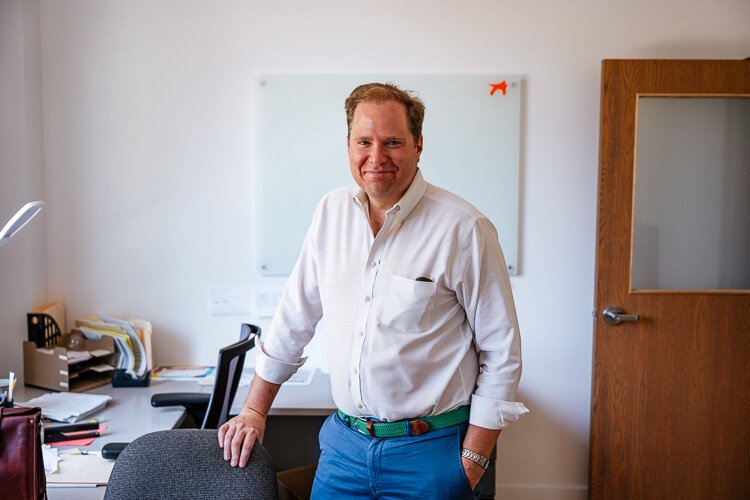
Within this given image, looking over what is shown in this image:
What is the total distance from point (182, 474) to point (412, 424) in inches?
20.6

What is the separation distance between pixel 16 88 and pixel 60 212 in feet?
1.79

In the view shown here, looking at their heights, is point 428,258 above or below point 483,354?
above

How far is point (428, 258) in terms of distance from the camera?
1539 mm

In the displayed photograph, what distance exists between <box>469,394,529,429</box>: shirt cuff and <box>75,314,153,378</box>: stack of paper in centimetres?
159

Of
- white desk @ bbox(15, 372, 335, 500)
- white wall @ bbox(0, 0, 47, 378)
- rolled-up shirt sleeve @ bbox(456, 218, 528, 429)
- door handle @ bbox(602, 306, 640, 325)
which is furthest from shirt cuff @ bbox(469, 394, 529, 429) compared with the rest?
white wall @ bbox(0, 0, 47, 378)

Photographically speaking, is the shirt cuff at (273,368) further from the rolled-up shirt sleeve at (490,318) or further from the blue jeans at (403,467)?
the rolled-up shirt sleeve at (490,318)

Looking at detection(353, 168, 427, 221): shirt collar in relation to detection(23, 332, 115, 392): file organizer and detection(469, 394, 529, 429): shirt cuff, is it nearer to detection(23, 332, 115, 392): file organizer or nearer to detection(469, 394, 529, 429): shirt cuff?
detection(469, 394, 529, 429): shirt cuff

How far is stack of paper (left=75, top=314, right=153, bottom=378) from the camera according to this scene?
2633mm

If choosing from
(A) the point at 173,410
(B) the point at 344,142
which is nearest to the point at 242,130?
(B) the point at 344,142

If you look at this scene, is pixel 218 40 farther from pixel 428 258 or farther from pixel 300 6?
pixel 428 258

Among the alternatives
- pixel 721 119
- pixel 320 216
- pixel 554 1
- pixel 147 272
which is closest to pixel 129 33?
pixel 147 272

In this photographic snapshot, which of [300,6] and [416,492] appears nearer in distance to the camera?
[416,492]

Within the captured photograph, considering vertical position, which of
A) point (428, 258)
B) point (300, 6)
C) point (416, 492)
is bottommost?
point (416, 492)

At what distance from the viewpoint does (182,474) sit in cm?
141
